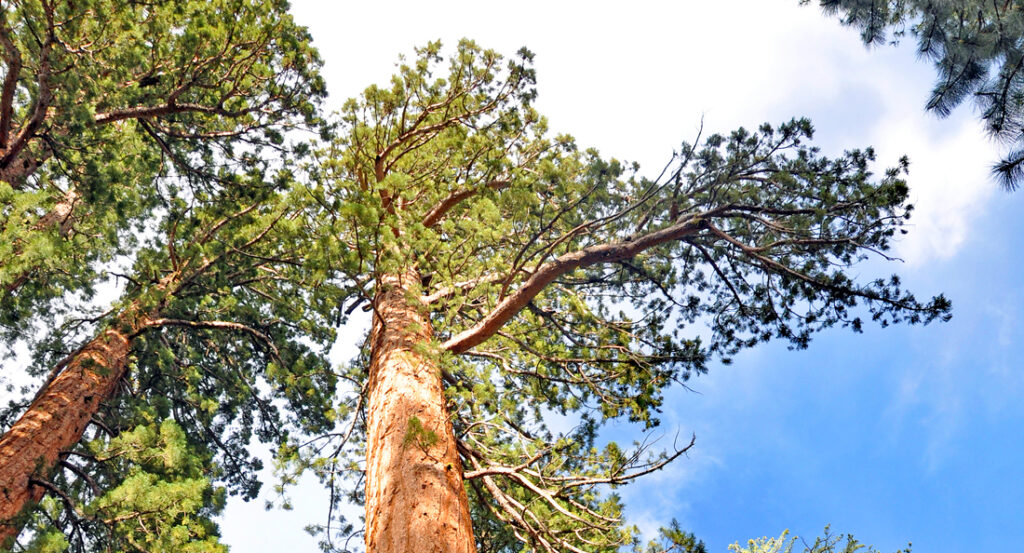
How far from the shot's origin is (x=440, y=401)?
408 centimetres

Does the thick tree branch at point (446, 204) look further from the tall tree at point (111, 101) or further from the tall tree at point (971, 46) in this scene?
the tall tree at point (971, 46)

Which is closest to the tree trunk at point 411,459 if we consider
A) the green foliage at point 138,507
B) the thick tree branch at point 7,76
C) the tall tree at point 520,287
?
the tall tree at point 520,287

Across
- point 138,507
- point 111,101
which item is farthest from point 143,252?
point 138,507

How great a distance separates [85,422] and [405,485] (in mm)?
5000

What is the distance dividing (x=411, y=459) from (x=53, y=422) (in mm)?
4668

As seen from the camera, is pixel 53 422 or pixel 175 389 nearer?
pixel 53 422

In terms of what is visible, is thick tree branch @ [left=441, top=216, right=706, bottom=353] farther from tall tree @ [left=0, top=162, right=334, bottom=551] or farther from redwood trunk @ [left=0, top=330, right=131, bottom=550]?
redwood trunk @ [left=0, top=330, right=131, bottom=550]

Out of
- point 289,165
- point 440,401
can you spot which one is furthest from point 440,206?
point 440,401

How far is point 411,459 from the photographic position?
336cm

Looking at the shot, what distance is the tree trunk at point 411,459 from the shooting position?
2.88 meters

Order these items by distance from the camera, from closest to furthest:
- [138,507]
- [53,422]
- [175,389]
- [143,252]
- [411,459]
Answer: [411,459] → [138,507] → [53,422] → [143,252] → [175,389]

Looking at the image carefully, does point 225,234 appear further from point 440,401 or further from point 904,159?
point 904,159

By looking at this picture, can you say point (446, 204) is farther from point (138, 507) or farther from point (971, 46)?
point (971, 46)

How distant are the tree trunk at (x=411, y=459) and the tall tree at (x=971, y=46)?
20.1 ft
